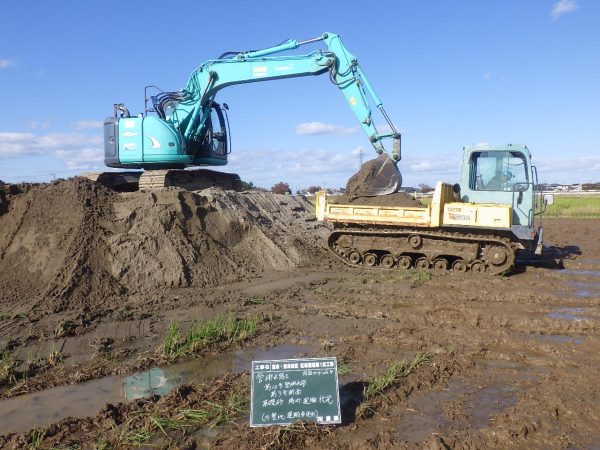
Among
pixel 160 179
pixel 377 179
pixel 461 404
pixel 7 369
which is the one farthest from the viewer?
pixel 160 179

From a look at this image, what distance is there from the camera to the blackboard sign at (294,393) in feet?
12.8

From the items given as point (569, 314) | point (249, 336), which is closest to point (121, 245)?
point (249, 336)

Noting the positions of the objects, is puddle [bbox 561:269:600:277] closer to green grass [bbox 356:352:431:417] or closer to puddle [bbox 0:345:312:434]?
green grass [bbox 356:352:431:417]

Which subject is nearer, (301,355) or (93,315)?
(301,355)

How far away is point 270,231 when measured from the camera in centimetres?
1310

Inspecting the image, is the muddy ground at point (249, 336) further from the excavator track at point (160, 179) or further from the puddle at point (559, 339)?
the excavator track at point (160, 179)

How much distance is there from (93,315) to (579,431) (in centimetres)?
640

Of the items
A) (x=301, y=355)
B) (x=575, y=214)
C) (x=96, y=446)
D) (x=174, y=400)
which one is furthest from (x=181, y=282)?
(x=575, y=214)

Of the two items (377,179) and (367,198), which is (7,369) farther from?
(377,179)

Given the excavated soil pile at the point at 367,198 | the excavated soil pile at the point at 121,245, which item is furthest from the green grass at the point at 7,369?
the excavated soil pile at the point at 367,198

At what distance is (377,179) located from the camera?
1205cm

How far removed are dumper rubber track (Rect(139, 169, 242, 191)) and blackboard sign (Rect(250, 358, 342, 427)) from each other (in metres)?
9.38

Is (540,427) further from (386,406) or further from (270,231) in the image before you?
(270,231)

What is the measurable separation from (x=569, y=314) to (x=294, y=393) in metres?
5.35
